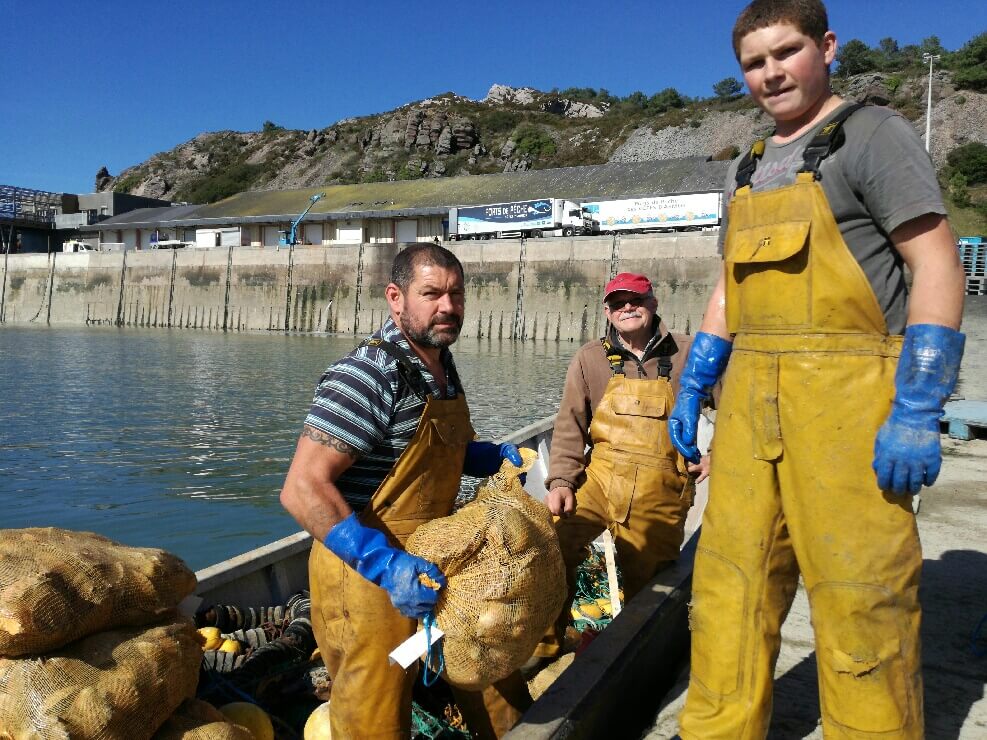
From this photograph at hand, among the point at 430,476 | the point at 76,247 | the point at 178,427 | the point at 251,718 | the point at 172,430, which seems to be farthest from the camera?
the point at 76,247

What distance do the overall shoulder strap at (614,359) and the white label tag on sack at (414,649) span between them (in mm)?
1968

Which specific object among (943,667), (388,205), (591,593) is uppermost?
(388,205)

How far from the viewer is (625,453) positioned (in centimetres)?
362

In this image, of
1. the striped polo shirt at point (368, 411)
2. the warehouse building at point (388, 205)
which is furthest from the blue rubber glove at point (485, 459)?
the warehouse building at point (388, 205)

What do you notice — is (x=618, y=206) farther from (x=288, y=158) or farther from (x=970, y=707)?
(x=288, y=158)

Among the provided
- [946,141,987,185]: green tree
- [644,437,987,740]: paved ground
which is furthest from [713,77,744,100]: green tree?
[644,437,987,740]: paved ground

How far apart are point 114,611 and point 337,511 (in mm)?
934

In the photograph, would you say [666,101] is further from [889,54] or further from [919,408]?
[919,408]

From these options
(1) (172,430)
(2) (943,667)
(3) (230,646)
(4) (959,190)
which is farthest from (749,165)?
(4) (959,190)

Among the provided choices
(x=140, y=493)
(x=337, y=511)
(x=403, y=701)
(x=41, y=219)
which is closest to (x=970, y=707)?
(x=403, y=701)

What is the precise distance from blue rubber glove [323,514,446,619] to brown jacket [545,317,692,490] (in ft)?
5.41

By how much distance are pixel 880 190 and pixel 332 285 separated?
43.0 meters

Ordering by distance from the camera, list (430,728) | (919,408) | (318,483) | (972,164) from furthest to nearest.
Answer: (972,164), (430,728), (318,483), (919,408)

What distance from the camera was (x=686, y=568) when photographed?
3.66m
